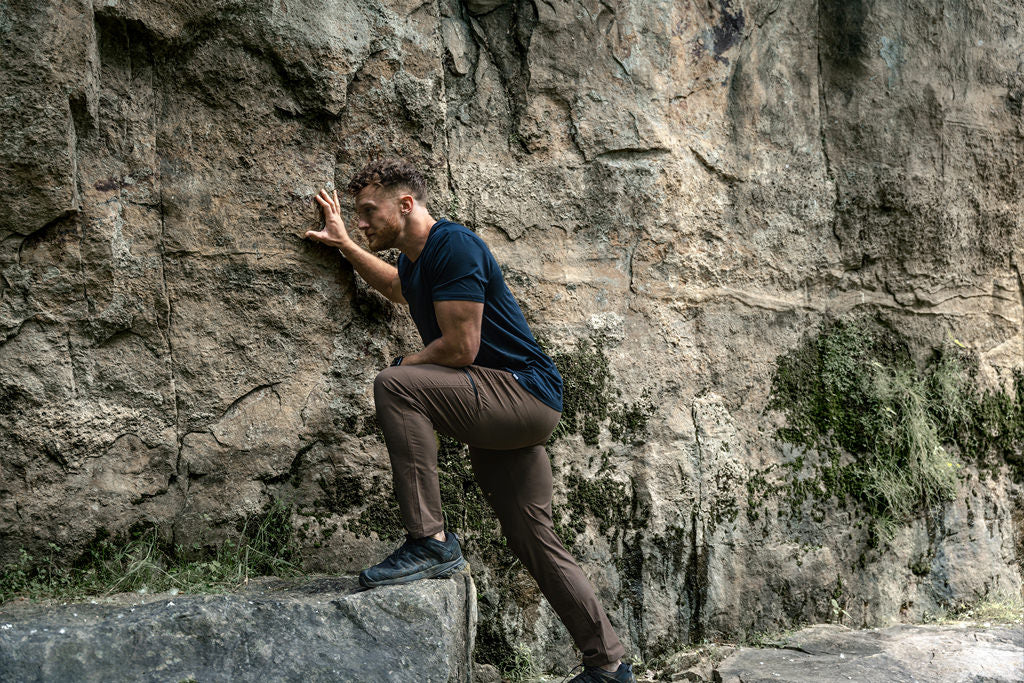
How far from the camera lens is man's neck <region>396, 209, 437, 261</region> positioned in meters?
3.27

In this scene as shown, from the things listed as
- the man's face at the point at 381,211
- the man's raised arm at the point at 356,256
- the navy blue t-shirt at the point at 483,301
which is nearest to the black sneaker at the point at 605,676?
the navy blue t-shirt at the point at 483,301

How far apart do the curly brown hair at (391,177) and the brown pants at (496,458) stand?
688 millimetres

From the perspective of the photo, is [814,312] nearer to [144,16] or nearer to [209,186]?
[209,186]

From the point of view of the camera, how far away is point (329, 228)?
3.54 metres

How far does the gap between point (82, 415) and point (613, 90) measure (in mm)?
2551

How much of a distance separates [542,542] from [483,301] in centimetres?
90

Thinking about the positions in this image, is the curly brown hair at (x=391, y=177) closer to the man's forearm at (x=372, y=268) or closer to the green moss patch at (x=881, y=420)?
the man's forearm at (x=372, y=268)

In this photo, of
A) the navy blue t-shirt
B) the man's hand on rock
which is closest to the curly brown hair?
the navy blue t-shirt

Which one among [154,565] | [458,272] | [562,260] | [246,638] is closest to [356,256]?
[458,272]

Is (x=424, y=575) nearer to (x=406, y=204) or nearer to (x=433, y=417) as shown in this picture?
(x=433, y=417)

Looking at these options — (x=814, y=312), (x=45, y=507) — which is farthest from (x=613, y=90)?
(x=45, y=507)

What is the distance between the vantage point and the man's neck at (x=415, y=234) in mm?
3266

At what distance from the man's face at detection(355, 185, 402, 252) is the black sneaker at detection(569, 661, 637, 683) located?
66.3 inches

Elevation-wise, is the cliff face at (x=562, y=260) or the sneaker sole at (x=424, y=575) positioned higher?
the cliff face at (x=562, y=260)
